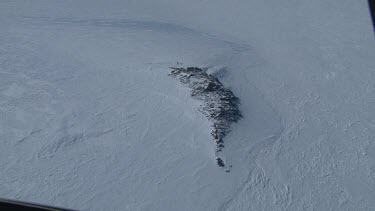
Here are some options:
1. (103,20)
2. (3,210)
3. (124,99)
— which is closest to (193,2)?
(103,20)

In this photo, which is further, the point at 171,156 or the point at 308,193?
the point at 171,156

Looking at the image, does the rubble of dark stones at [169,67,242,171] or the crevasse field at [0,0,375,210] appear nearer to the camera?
the crevasse field at [0,0,375,210]

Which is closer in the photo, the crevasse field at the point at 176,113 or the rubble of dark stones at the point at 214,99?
the crevasse field at the point at 176,113

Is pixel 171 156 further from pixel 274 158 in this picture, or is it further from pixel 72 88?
pixel 72 88

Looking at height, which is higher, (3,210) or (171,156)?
(3,210)
